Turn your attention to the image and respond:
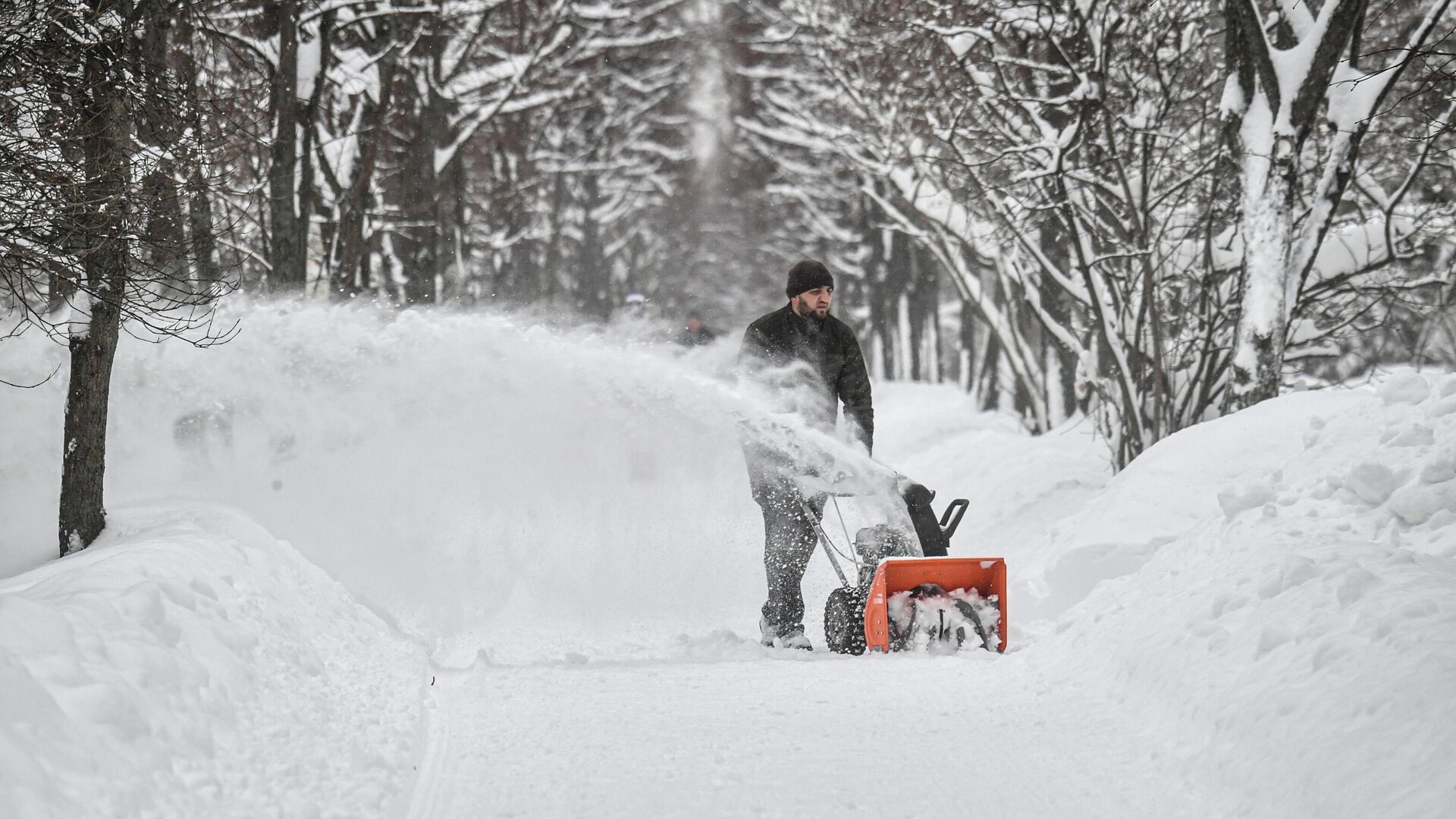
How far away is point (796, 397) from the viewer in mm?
7164

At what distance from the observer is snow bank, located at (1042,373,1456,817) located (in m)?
3.17

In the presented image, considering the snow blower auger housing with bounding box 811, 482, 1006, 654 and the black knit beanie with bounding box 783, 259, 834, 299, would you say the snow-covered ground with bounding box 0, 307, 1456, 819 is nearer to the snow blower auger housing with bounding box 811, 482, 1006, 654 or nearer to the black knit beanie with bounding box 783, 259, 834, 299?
the snow blower auger housing with bounding box 811, 482, 1006, 654

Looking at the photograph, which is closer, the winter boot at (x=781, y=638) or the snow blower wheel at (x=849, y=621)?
the snow blower wheel at (x=849, y=621)

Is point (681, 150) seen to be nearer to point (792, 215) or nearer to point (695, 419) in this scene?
point (792, 215)

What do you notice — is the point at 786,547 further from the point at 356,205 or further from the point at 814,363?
the point at 356,205

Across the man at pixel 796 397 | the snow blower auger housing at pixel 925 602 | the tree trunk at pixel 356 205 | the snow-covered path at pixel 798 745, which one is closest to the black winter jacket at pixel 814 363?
the man at pixel 796 397

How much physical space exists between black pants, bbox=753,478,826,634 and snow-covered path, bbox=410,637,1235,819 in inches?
33.5

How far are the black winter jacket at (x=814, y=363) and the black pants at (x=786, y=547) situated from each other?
0.58 metres

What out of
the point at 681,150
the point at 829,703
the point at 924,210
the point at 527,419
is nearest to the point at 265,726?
the point at 829,703

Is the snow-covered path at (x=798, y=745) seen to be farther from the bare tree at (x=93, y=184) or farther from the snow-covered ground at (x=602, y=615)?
the bare tree at (x=93, y=184)

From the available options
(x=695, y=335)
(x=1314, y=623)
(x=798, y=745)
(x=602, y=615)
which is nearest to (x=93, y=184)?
(x=602, y=615)

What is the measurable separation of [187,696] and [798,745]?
199 cm

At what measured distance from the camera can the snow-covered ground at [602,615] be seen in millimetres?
3469

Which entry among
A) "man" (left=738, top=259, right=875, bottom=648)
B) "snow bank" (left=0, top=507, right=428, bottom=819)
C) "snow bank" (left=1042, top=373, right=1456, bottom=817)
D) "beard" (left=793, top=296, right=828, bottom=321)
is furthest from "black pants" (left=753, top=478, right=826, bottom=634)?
"snow bank" (left=0, top=507, right=428, bottom=819)
